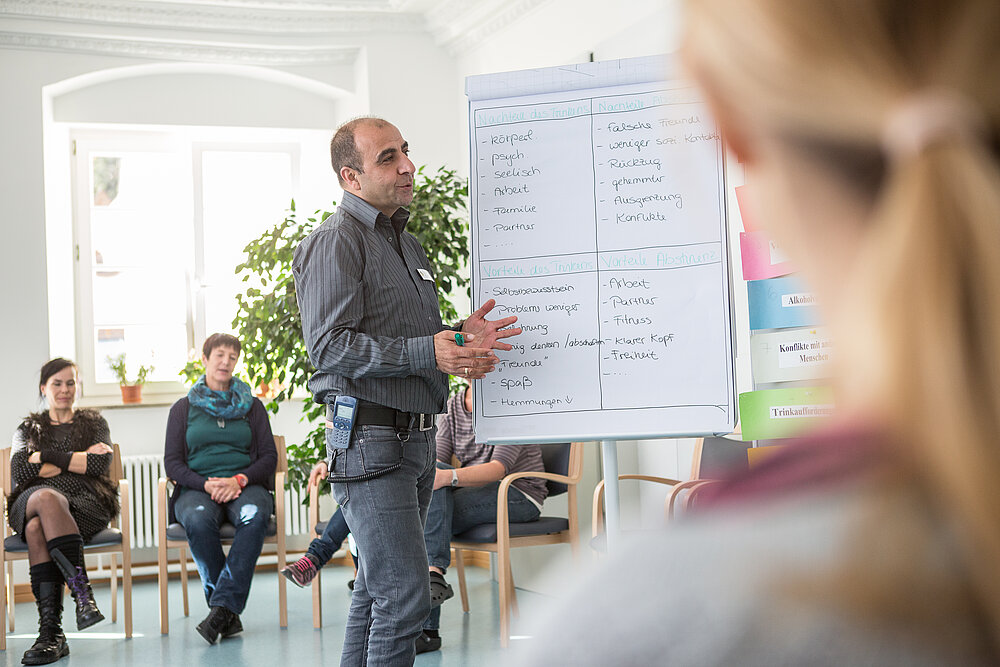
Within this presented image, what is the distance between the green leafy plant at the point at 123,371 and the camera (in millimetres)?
5820

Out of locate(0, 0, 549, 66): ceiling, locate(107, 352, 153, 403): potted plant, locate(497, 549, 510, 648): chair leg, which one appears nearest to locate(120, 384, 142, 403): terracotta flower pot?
locate(107, 352, 153, 403): potted plant

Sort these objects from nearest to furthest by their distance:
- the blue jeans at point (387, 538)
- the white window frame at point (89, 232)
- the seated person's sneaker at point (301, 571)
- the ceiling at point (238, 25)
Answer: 1. the blue jeans at point (387, 538)
2. the seated person's sneaker at point (301, 571)
3. the ceiling at point (238, 25)
4. the white window frame at point (89, 232)

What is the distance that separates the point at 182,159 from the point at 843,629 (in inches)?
248

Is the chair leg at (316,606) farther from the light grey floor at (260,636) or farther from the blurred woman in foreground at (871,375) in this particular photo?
the blurred woman in foreground at (871,375)

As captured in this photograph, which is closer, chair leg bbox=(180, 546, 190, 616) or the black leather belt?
the black leather belt

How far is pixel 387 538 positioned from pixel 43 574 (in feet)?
8.35

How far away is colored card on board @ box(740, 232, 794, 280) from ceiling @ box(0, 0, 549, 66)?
8.30 ft

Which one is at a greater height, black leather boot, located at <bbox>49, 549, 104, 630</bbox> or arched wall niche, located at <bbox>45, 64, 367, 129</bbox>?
arched wall niche, located at <bbox>45, 64, 367, 129</bbox>

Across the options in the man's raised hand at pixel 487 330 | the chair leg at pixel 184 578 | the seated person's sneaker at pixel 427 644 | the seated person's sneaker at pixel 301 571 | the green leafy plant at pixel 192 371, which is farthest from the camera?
the green leafy plant at pixel 192 371

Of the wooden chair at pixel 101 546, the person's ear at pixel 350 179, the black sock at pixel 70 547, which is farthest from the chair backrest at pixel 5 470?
the person's ear at pixel 350 179

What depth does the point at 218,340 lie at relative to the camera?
4672 millimetres

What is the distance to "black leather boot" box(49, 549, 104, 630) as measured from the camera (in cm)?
401

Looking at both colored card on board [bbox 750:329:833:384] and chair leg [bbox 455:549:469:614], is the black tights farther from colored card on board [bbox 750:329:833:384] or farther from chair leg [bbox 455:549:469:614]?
colored card on board [bbox 750:329:833:384]

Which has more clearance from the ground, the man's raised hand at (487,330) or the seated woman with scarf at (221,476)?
the man's raised hand at (487,330)
